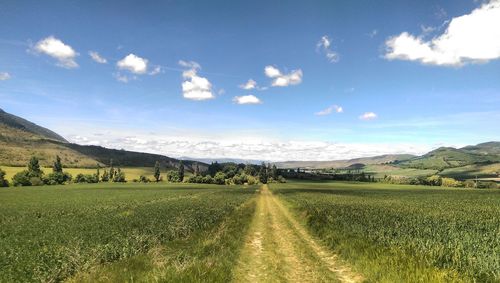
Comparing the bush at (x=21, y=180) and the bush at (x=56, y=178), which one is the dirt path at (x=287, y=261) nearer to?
the bush at (x=21, y=180)

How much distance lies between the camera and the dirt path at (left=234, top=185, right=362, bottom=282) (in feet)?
47.6

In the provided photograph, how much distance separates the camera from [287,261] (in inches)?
684

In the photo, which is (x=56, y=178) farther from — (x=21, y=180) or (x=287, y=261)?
(x=287, y=261)

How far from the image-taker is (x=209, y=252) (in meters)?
17.4

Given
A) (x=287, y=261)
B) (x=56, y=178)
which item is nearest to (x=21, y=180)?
(x=56, y=178)

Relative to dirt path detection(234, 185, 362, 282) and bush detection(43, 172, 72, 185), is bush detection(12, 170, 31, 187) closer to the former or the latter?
bush detection(43, 172, 72, 185)

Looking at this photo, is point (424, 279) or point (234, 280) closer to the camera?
point (424, 279)

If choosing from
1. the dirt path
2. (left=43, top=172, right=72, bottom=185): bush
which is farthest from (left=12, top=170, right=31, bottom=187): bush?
the dirt path

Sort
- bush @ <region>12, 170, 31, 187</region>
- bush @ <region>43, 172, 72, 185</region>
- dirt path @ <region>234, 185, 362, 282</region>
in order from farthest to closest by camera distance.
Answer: bush @ <region>43, 172, 72, 185</region> < bush @ <region>12, 170, 31, 187</region> < dirt path @ <region>234, 185, 362, 282</region>

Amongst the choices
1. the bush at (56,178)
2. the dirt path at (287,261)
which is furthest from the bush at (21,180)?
the dirt path at (287,261)

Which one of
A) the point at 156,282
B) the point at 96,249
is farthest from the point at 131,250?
the point at 156,282

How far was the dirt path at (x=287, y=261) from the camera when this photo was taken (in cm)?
1452

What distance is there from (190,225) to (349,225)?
12786 mm

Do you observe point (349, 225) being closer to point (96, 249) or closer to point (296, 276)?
point (296, 276)
